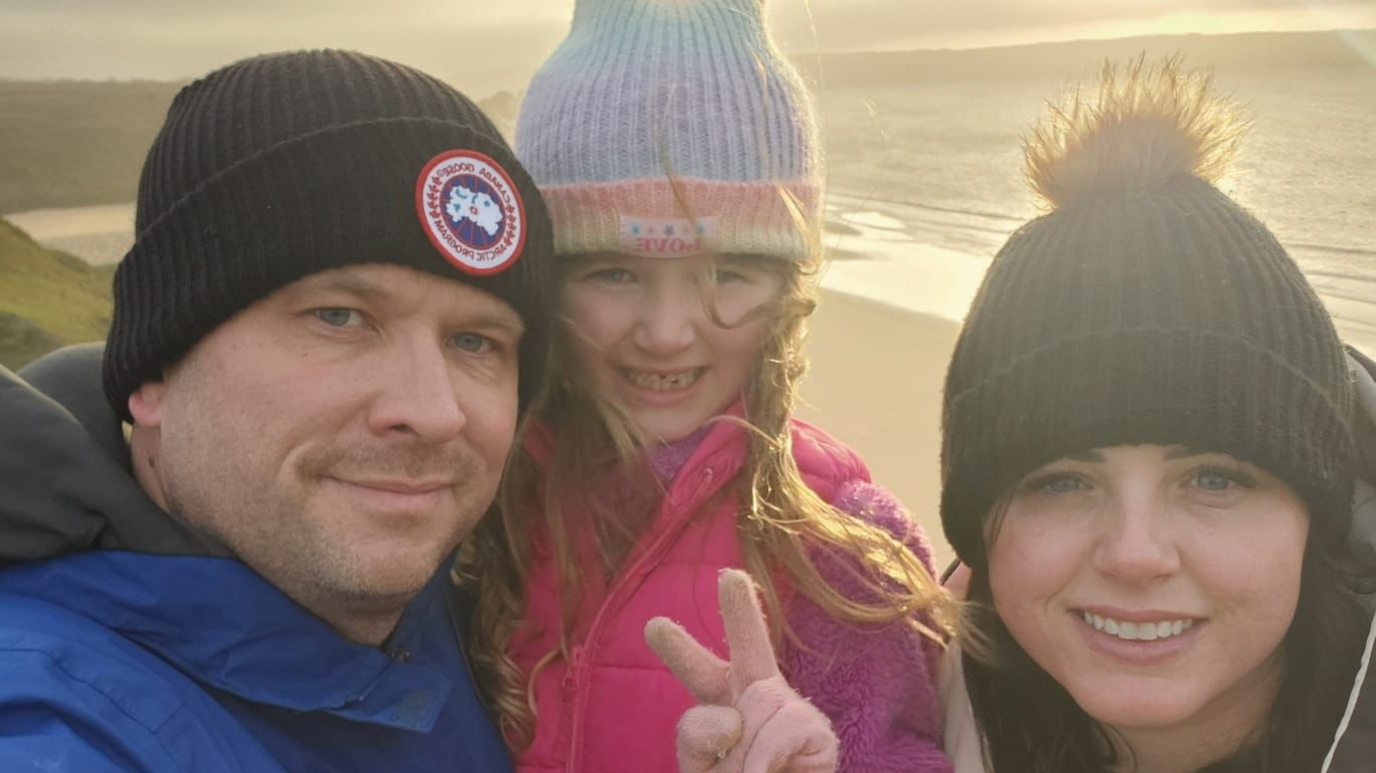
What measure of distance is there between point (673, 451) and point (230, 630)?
1.04 metres

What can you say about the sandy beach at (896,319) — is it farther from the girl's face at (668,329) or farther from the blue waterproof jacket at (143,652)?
the blue waterproof jacket at (143,652)

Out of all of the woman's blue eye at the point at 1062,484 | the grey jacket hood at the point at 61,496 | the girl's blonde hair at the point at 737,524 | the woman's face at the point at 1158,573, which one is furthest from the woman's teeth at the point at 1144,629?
the grey jacket hood at the point at 61,496

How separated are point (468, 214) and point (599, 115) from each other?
0.63 meters

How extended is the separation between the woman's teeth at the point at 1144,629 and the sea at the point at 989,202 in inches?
33.6

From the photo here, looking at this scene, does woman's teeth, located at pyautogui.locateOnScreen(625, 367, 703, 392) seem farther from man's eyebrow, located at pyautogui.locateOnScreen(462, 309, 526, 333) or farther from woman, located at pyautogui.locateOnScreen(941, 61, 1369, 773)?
woman, located at pyautogui.locateOnScreen(941, 61, 1369, 773)

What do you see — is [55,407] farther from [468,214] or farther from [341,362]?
[468,214]

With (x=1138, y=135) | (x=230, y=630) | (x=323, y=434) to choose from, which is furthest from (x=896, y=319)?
(x=230, y=630)

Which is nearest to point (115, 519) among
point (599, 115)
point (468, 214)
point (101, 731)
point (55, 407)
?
point (55, 407)

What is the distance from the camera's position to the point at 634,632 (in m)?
2.11

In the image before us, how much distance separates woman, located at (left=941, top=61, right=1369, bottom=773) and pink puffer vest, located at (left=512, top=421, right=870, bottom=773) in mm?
526

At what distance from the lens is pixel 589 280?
2.32 metres

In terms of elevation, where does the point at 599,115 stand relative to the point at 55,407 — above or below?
above

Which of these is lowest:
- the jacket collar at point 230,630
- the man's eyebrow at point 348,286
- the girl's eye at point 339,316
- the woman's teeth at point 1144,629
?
the jacket collar at point 230,630

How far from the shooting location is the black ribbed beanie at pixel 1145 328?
172cm
